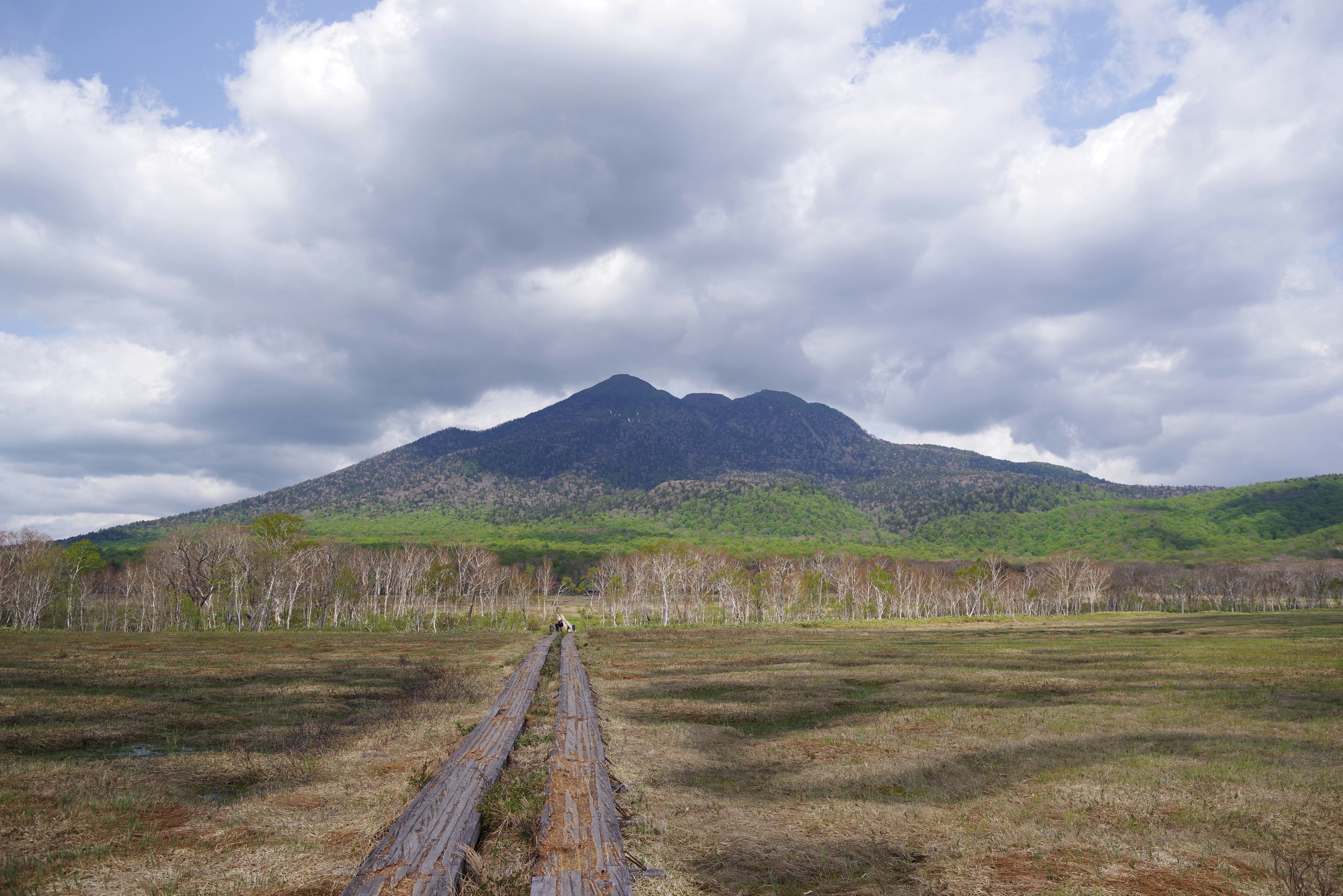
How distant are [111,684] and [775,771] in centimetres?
3067

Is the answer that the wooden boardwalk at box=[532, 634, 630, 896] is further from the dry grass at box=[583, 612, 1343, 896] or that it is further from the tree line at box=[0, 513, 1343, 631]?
the tree line at box=[0, 513, 1343, 631]

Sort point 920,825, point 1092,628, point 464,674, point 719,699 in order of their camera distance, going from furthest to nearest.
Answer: point 1092,628, point 464,674, point 719,699, point 920,825

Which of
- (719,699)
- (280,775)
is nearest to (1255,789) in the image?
(719,699)

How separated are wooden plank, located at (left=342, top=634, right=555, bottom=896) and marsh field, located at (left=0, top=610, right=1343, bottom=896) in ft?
1.34

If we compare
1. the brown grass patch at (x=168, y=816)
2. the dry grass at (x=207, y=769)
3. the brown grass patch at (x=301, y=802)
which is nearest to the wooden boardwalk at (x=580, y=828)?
the dry grass at (x=207, y=769)

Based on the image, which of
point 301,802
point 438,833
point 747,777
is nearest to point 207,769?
point 301,802

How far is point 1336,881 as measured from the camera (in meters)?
8.19

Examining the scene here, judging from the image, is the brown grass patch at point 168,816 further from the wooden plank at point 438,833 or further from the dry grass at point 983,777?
the dry grass at point 983,777

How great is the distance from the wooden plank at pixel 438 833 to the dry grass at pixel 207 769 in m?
0.71

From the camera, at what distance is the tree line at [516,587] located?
9075 cm

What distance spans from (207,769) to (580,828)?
34.6 ft

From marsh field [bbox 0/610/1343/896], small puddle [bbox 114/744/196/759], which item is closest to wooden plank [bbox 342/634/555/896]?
marsh field [bbox 0/610/1343/896]

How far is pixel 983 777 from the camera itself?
1387 centimetres

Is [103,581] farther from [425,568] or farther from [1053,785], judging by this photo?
[1053,785]
